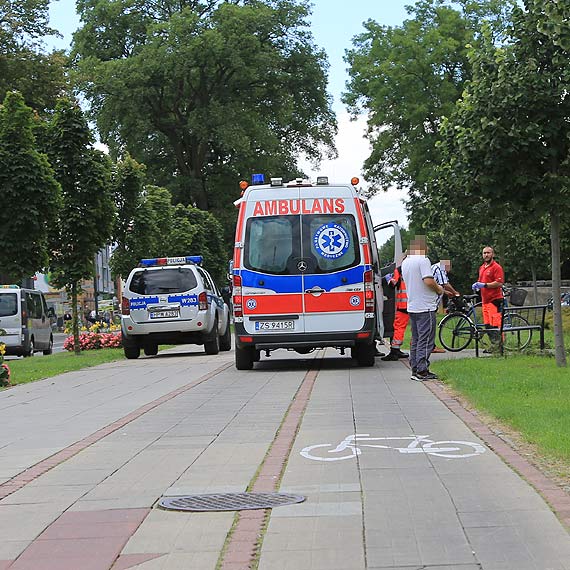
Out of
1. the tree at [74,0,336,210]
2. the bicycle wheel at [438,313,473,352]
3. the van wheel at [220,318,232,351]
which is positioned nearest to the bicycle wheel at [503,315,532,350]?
the bicycle wheel at [438,313,473,352]

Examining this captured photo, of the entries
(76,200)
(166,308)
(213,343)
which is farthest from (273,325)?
(76,200)

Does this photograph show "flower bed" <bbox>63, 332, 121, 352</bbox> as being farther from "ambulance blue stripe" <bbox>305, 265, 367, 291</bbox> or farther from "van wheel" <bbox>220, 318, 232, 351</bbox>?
"ambulance blue stripe" <bbox>305, 265, 367, 291</bbox>

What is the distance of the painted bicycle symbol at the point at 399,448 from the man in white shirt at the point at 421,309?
19.0ft

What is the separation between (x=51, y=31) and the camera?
48625 millimetres

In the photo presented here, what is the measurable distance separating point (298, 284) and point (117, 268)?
18845 mm

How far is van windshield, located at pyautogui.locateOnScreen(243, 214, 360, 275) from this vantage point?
17.9 meters

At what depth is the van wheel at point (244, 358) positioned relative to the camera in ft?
60.2

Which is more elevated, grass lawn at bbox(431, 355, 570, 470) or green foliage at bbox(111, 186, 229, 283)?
green foliage at bbox(111, 186, 229, 283)

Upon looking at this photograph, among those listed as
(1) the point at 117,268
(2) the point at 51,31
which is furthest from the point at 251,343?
(2) the point at 51,31

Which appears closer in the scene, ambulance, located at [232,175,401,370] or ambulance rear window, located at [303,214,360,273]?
ambulance, located at [232,175,401,370]

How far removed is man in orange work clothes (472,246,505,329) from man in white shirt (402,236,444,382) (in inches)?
164

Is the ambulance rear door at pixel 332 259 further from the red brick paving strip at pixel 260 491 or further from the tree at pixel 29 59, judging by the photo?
the tree at pixel 29 59

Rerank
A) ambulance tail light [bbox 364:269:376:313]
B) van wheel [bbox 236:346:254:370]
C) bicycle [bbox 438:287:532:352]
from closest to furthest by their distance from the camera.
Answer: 1. ambulance tail light [bbox 364:269:376:313]
2. van wheel [bbox 236:346:254:370]
3. bicycle [bbox 438:287:532:352]

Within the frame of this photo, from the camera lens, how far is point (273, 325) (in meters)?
17.8
